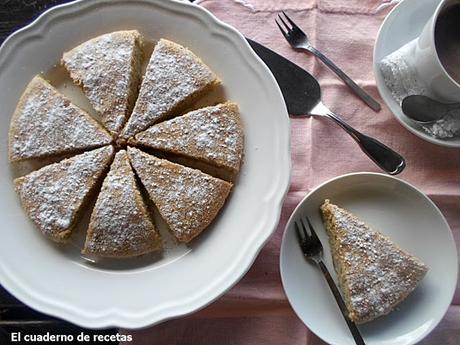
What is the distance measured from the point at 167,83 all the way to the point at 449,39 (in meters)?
0.72

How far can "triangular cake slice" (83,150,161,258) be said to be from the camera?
4.89ft

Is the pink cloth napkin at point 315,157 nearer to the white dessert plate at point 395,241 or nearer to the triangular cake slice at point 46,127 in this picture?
the white dessert plate at point 395,241

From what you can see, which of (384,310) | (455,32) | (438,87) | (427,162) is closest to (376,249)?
(384,310)

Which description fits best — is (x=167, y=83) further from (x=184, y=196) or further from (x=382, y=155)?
(x=382, y=155)

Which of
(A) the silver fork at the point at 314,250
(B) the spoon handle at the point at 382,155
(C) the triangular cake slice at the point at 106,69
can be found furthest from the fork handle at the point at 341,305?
(C) the triangular cake slice at the point at 106,69

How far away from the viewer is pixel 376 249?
153cm

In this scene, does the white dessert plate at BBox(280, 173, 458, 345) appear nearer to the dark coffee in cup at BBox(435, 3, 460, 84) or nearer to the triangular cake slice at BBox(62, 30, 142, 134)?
the dark coffee in cup at BBox(435, 3, 460, 84)

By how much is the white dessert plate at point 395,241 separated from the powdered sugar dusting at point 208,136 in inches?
9.0

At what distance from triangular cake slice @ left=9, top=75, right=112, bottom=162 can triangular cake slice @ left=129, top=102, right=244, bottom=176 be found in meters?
0.17

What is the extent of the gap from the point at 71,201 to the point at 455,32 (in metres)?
1.05

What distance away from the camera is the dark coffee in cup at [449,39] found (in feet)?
4.98

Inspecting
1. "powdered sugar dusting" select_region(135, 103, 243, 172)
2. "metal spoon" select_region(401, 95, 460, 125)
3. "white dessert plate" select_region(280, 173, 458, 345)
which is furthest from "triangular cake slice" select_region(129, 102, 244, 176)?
"metal spoon" select_region(401, 95, 460, 125)

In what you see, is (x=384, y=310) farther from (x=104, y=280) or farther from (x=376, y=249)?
(x=104, y=280)

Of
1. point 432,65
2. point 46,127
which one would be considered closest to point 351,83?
point 432,65
